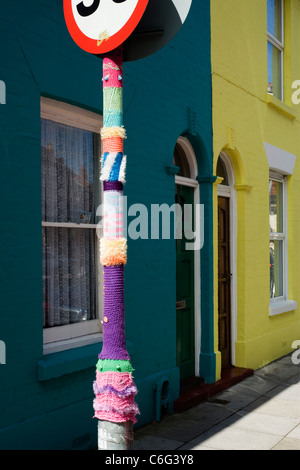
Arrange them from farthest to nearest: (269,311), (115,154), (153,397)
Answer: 1. (269,311)
2. (153,397)
3. (115,154)

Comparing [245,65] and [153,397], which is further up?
[245,65]

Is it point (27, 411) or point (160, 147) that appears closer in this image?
point (27, 411)

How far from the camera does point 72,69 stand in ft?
15.6

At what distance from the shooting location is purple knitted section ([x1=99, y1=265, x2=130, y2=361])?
256 cm

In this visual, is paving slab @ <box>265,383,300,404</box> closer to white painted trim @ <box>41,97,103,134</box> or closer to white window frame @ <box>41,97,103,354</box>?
white window frame @ <box>41,97,103,354</box>

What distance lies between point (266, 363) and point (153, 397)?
3.44 m

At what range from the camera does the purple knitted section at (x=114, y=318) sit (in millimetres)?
2557

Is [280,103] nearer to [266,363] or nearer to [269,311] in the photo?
[269,311]

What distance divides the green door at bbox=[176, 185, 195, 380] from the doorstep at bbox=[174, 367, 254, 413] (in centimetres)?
16

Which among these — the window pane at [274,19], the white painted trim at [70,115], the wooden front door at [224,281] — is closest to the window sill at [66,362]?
the white painted trim at [70,115]

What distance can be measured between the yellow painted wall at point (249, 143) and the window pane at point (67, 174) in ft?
8.44

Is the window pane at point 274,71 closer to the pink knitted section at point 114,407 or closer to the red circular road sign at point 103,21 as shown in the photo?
the red circular road sign at point 103,21

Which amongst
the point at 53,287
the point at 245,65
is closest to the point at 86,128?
the point at 53,287

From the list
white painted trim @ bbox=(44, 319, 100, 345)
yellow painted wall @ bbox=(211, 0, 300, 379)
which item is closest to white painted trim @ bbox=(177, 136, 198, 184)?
yellow painted wall @ bbox=(211, 0, 300, 379)
